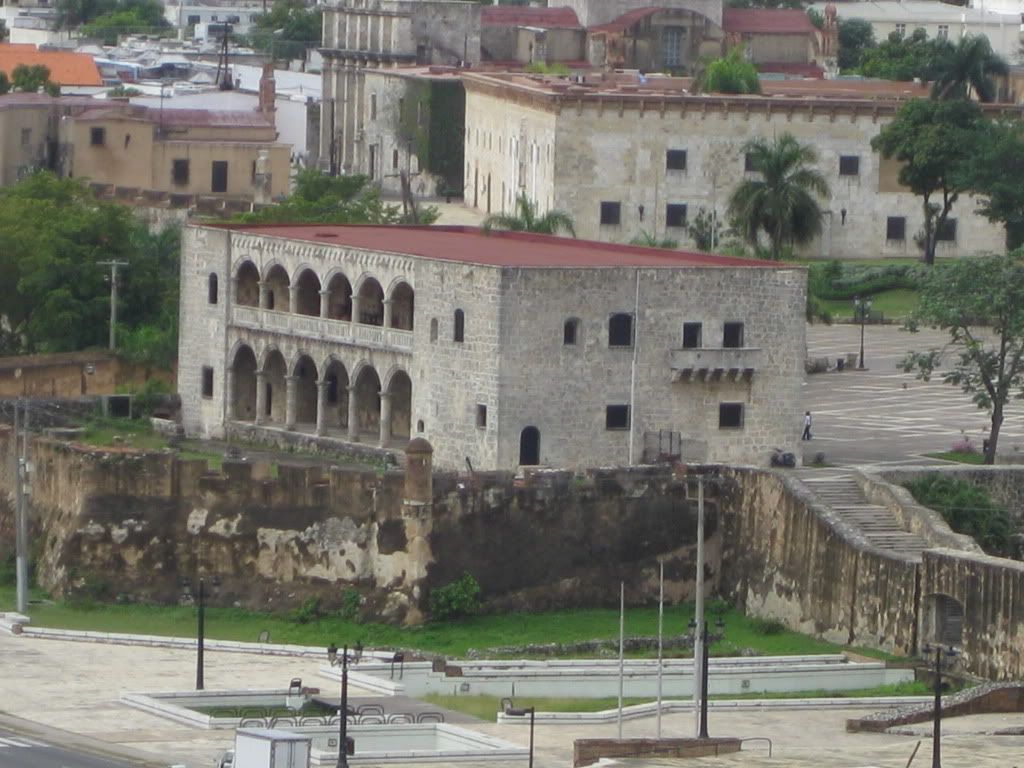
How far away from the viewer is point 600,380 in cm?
9206

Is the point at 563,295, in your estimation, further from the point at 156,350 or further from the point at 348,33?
the point at 348,33

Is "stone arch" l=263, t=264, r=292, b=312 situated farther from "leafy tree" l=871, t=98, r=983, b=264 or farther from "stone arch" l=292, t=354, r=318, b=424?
"leafy tree" l=871, t=98, r=983, b=264

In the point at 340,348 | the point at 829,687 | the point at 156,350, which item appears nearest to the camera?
the point at 829,687

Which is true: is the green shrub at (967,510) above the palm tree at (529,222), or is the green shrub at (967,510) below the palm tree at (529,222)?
below

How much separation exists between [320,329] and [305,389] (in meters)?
2.47

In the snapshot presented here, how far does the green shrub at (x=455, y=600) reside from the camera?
8938cm

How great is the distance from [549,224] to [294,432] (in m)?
24.9

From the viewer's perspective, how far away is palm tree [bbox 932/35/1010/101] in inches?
5748

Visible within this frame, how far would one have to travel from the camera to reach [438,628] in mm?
89000

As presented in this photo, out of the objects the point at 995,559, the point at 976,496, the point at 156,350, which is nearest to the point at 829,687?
the point at 995,559

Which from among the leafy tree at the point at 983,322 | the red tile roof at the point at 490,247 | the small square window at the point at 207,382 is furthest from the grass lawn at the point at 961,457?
the small square window at the point at 207,382

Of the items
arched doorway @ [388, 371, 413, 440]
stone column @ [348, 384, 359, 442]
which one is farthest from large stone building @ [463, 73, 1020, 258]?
arched doorway @ [388, 371, 413, 440]

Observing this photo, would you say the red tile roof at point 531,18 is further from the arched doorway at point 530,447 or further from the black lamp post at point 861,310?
the arched doorway at point 530,447

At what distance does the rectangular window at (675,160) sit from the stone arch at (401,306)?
45286 millimetres
